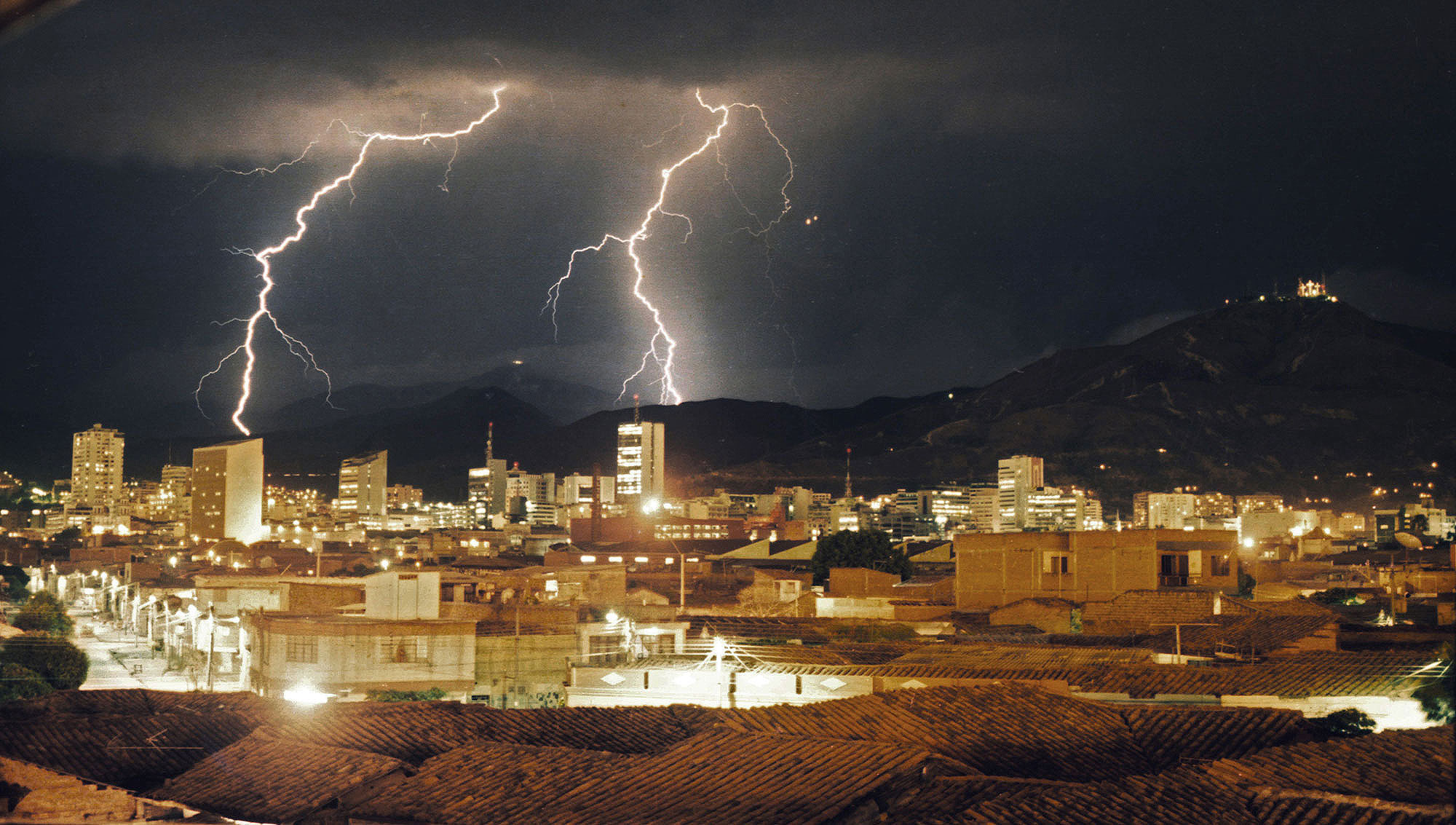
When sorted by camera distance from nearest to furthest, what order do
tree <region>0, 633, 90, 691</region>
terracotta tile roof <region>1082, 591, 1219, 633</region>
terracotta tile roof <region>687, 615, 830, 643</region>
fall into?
terracotta tile roof <region>687, 615, 830, 643</region> → tree <region>0, 633, 90, 691</region> → terracotta tile roof <region>1082, 591, 1219, 633</region>

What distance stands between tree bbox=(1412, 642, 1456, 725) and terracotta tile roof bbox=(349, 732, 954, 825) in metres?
3.32

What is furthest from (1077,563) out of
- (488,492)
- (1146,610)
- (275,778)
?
(488,492)

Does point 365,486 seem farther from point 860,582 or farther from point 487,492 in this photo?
point 860,582

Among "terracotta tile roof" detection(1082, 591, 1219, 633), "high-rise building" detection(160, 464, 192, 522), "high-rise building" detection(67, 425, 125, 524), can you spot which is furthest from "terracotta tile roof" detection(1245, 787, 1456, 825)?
"high-rise building" detection(67, 425, 125, 524)

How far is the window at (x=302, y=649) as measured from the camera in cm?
1373

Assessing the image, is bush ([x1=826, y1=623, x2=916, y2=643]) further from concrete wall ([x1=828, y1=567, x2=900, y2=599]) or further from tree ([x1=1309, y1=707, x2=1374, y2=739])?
tree ([x1=1309, y1=707, x2=1374, y2=739])

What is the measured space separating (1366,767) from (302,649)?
1092cm

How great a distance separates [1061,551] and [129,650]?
18.3m

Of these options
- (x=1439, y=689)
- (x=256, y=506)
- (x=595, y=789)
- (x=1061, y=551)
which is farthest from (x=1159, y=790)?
(x=256, y=506)

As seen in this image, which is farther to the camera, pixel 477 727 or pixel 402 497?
pixel 402 497

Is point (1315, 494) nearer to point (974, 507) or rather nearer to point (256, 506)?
point (974, 507)

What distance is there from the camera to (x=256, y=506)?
A: 6438cm

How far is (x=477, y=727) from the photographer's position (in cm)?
898

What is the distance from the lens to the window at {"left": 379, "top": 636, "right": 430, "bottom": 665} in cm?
1379
